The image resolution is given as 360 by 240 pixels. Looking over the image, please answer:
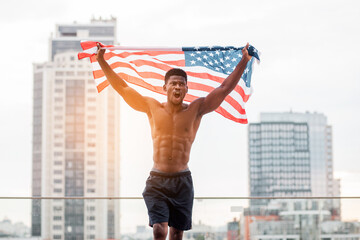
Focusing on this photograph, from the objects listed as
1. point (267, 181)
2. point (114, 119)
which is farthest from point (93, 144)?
point (267, 181)

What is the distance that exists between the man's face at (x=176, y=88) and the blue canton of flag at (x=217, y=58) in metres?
0.78

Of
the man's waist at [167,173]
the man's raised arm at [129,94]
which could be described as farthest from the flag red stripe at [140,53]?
the man's waist at [167,173]

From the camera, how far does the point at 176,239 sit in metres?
4.25

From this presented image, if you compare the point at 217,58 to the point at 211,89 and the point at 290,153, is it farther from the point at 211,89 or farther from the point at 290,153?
the point at 290,153

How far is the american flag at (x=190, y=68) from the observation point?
493 cm

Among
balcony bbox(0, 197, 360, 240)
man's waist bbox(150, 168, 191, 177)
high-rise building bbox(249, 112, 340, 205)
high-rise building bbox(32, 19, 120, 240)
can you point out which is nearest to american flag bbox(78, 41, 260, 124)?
man's waist bbox(150, 168, 191, 177)

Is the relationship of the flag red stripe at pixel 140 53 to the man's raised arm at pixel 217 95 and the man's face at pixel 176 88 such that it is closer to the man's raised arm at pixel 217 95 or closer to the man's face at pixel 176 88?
the man's raised arm at pixel 217 95

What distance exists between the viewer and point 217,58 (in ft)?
16.3

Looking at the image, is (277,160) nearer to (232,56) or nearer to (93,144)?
(93,144)

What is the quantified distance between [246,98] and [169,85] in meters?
0.98

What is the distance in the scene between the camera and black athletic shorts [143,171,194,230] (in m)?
4.07

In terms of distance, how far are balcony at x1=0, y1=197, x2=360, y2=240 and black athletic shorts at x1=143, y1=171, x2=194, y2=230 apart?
2.07 meters

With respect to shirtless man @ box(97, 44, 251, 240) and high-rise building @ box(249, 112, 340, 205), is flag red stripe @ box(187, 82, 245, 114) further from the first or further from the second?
high-rise building @ box(249, 112, 340, 205)

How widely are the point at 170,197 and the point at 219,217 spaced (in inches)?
129
